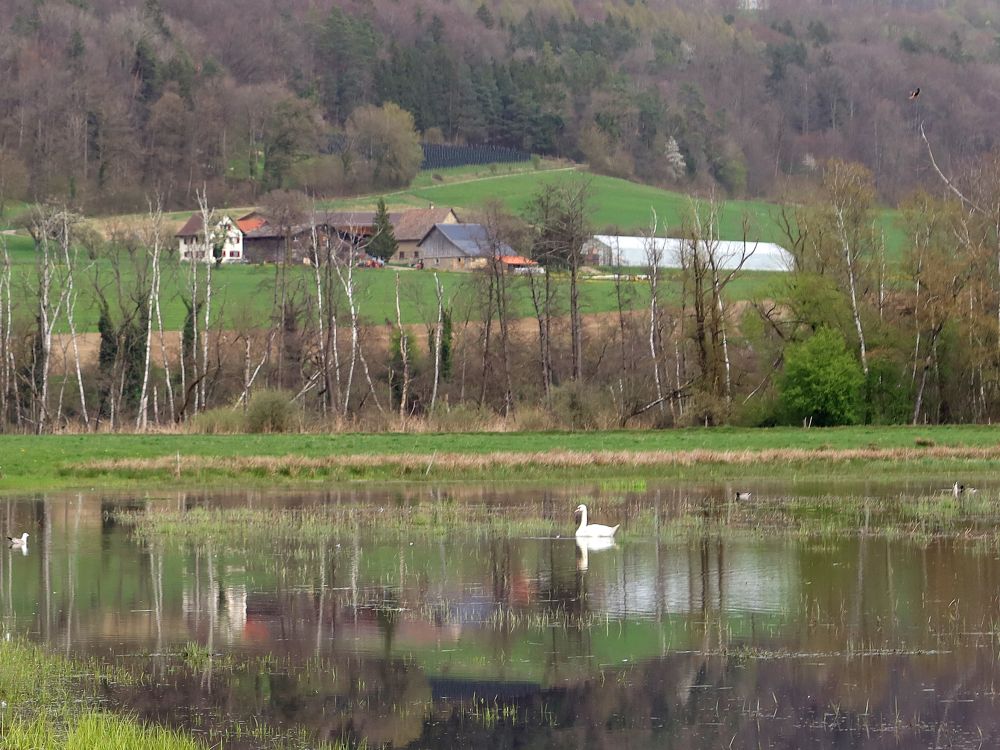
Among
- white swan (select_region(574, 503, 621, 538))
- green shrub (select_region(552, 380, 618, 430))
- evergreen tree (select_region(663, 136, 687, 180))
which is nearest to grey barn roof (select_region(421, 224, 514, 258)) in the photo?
evergreen tree (select_region(663, 136, 687, 180))

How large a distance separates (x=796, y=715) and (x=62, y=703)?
7470 mm

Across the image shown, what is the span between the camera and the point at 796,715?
44.8 feet

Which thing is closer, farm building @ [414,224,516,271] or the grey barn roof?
the grey barn roof

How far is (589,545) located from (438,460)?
15147mm

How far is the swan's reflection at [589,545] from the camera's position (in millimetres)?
23922

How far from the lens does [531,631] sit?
58.1 ft

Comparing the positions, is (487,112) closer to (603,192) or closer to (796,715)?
(603,192)

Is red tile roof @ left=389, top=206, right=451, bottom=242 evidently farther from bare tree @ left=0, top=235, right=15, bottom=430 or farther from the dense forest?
bare tree @ left=0, top=235, right=15, bottom=430

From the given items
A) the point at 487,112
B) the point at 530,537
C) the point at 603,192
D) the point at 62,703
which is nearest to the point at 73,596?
the point at 62,703

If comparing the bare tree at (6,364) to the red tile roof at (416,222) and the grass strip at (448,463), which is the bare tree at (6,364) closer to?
the grass strip at (448,463)

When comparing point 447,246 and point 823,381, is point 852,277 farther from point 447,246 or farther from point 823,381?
point 447,246

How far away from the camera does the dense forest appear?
12950 cm

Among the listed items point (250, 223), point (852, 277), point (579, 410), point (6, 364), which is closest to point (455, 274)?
point (250, 223)

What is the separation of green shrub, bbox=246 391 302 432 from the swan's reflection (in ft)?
92.5
